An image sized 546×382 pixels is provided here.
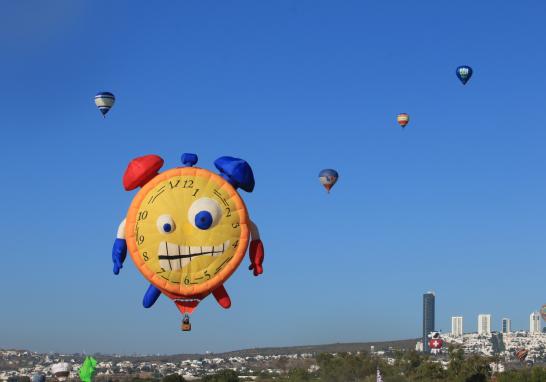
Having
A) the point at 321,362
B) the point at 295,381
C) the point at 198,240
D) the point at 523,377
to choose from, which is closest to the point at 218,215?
the point at 198,240

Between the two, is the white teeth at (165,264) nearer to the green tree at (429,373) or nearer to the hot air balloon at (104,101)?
the hot air balloon at (104,101)

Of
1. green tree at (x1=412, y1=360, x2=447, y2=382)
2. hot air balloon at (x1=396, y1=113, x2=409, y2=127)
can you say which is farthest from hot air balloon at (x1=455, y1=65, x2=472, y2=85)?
green tree at (x1=412, y1=360, x2=447, y2=382)

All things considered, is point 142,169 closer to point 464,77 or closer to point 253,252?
point 253,252

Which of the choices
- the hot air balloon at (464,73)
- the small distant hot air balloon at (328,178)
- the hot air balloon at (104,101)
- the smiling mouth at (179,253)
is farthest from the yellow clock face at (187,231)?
the hot air balloon at (464,73)

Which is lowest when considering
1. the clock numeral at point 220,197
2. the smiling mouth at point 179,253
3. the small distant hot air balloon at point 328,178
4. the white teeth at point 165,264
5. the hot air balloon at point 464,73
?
the white teeth at point 165,264

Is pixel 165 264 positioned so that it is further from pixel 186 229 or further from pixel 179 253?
pixel 186 229

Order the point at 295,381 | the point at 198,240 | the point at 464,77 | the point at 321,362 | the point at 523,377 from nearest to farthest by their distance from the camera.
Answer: the point at 198,240
the point at 464,77
the point at 523,377
the point at 295,381
the point at 321,362

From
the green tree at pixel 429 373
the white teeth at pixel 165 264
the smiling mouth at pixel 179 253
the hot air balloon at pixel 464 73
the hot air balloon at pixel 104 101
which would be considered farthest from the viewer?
the green tree at pixel 429 373
